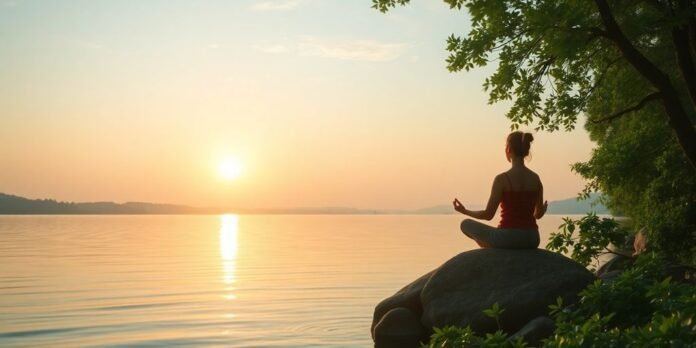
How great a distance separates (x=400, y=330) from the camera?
15297 mm

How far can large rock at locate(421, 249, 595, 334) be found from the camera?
1327cm

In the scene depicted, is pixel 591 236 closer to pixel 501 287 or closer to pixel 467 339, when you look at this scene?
pixel 501 287

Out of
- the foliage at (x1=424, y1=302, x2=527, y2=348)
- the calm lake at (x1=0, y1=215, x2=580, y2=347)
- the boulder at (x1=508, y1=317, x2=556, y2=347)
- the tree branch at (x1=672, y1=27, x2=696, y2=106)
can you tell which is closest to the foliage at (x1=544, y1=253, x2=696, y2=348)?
the foliage at (x1=424, y1=302, x2=527, y2=348)

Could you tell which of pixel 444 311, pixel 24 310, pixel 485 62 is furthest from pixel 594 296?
pixel 24 310

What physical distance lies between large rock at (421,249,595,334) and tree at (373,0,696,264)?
3305 millimetres

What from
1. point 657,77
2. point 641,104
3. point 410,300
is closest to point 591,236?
point 657,77

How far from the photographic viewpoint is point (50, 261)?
45.5 meters

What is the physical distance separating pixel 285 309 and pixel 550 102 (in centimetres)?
1207

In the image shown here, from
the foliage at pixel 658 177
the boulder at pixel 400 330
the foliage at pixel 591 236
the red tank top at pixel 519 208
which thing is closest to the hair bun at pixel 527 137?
the red tank top at pixel 519 208

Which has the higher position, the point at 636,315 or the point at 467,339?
the point at 636,315

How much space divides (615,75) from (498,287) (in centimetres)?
960

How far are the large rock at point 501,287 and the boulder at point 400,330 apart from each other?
2.08 feet

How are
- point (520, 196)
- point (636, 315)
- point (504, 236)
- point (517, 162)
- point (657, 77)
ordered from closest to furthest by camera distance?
1. point (636, 315)
2. point (517, 162)
3. point (520, 196)
4. point (504, 236)
5. point (657, 77)

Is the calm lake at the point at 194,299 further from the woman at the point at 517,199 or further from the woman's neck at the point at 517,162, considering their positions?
the woman's neck at the point at 517,162
